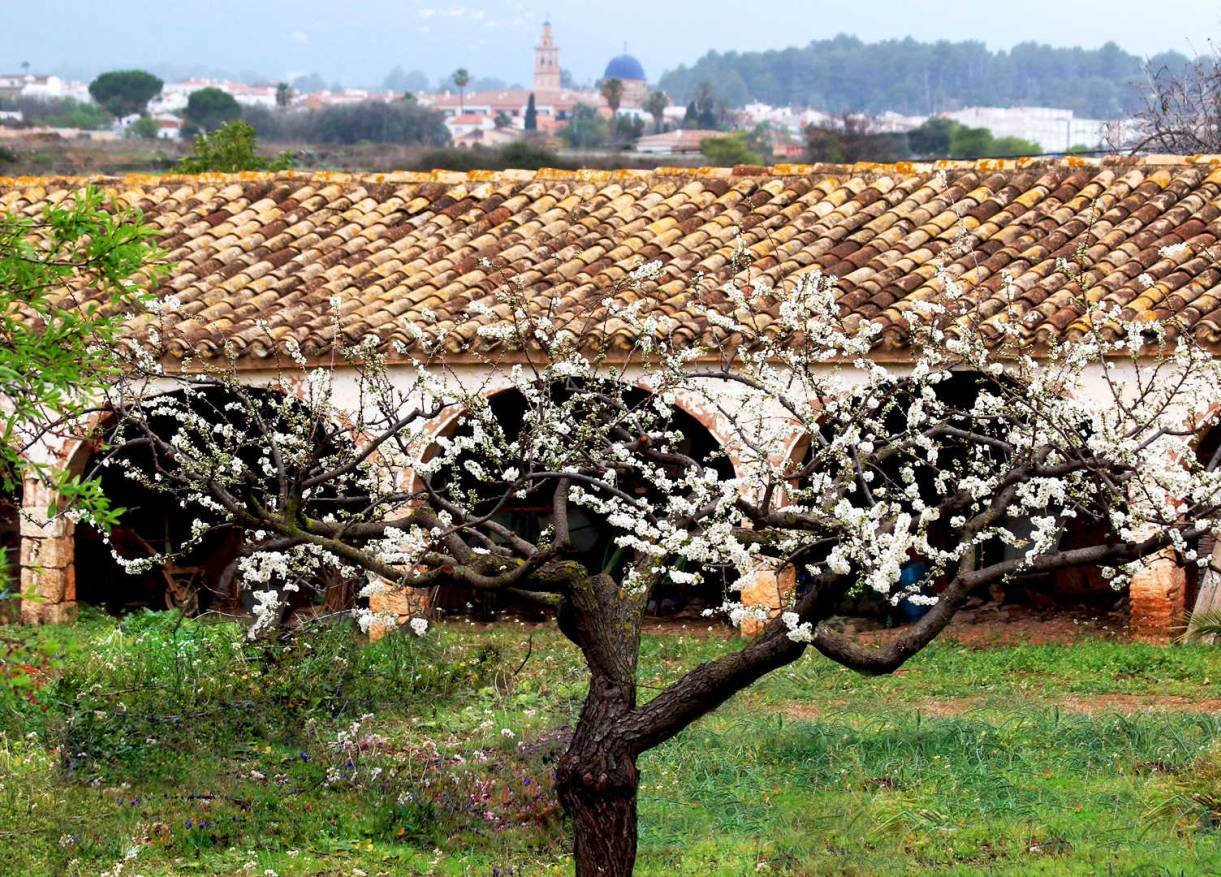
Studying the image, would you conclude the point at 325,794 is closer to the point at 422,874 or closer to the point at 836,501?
the point at 422,874

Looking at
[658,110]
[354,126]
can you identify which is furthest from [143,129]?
[658,110]

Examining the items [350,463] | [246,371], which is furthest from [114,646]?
[350,463]

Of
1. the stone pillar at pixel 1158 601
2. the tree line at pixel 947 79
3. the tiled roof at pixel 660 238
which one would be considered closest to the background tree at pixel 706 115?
the tree line at pixel 947 79

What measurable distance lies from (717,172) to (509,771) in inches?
Result: 311

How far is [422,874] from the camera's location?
7.35 m

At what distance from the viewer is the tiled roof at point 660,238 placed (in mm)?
12602

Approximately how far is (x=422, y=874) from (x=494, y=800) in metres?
0.94

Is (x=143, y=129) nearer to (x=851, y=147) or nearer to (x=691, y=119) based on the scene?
(x=851, y=147)

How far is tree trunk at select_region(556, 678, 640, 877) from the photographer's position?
21.1 feet

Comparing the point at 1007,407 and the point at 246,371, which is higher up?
the point at 1007,407

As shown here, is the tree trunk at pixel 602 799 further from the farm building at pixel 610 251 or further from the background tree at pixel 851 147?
the background tree at pixel 851 147

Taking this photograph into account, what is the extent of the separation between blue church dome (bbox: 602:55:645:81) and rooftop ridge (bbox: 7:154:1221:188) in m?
177

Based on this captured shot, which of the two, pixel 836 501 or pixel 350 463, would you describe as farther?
pixel 350 463

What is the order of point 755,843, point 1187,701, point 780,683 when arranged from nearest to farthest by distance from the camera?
point 755,843 < point 1187,701 < point 780,683
